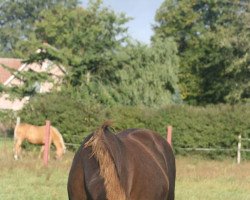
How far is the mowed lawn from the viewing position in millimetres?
9883

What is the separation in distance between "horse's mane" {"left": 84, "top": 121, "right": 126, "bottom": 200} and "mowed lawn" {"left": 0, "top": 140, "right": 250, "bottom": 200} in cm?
593

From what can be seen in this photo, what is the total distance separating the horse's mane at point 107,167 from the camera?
11.0 ft

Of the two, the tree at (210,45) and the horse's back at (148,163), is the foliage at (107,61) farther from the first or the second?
the horse's back at (148,163)

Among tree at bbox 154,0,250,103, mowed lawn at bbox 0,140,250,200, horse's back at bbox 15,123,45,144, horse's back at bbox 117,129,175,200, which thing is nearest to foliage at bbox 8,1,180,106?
tree at bbox 154,0,250,103

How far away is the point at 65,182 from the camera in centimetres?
1134

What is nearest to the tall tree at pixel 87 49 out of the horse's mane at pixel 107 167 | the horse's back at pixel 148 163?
the horse's back at pixel 148 163

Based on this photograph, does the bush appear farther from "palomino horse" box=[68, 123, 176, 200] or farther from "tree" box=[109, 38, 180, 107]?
"palomino horse" box=[68, 123, 176, 200]

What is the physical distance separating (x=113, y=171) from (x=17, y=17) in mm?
68070

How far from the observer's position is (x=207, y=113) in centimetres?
1980

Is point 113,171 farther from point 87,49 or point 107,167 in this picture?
point 87,49

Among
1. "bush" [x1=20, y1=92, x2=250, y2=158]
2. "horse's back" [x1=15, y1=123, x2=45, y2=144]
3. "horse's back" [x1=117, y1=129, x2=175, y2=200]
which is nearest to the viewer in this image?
"horse's back" [x1=117, y1=129, x2=175, y2=200]

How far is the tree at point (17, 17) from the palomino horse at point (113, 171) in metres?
63.8

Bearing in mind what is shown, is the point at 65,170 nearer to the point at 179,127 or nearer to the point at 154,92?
the point at 179,127

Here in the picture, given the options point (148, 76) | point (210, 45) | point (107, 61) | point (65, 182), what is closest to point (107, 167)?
point (65, 182)
